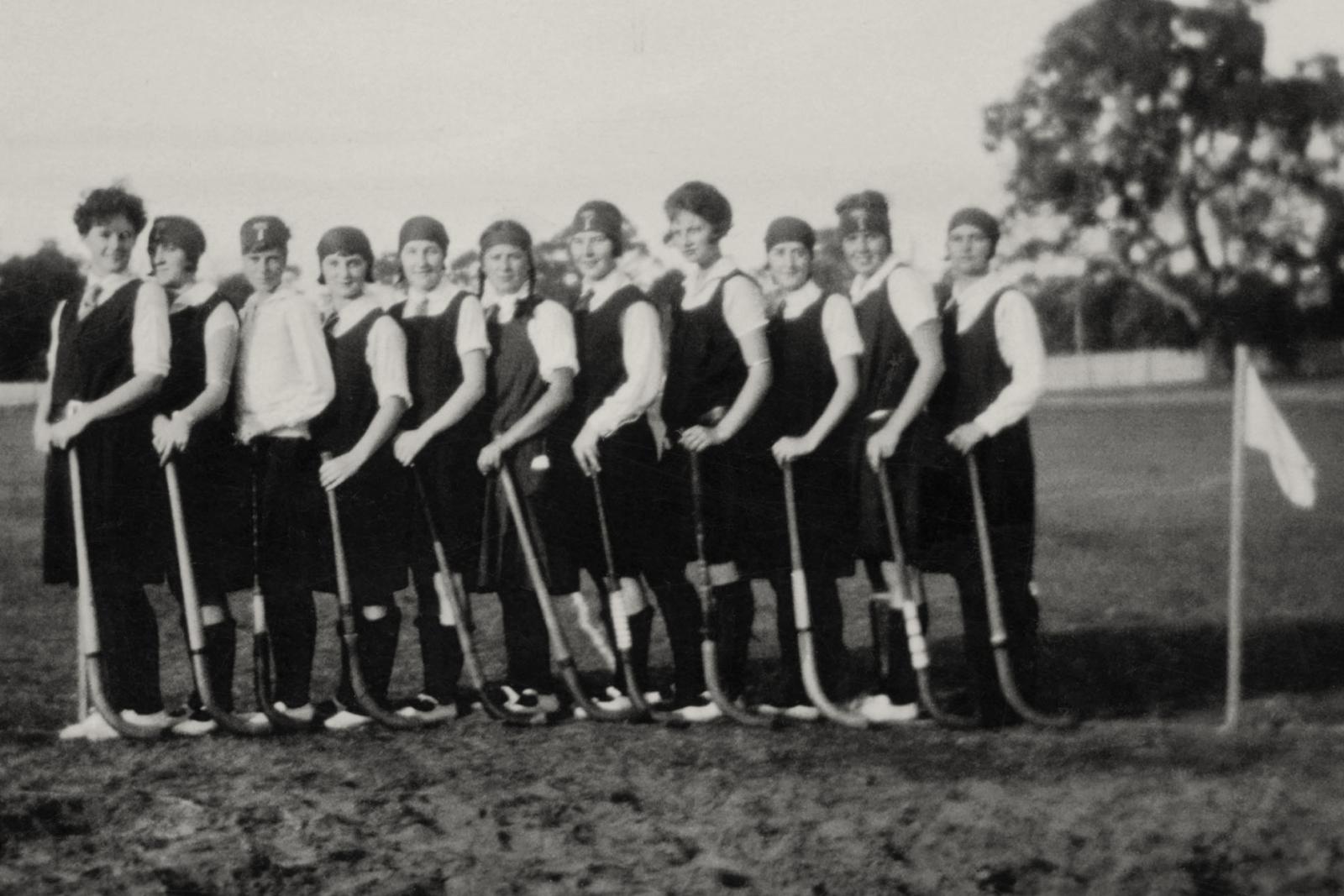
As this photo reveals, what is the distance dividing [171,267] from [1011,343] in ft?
11.0

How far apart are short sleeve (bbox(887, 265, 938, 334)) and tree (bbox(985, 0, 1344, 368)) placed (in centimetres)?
716

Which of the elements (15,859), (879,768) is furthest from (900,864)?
(15,859)

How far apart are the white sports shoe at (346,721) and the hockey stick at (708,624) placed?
1.41 meters

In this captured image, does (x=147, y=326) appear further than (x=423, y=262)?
No

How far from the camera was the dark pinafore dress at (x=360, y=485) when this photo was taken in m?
6.61

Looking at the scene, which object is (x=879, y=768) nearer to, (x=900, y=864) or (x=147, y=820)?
(x=900, y=864)

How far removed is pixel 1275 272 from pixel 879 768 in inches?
897

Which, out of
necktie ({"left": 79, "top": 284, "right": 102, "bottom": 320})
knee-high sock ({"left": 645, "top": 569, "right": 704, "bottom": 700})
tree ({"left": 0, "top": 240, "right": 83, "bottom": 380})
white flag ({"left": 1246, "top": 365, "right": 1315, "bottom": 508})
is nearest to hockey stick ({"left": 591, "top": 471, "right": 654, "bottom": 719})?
knee-high sock ({"left": 645, "top": 569, "right": 704, "bottom": 700})

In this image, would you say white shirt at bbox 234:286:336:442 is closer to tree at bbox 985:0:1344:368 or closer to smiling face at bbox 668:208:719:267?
smiling face at bbox 668:208:719:267

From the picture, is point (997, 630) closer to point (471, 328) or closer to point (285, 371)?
point (471, 328)

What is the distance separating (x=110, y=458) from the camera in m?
6.32

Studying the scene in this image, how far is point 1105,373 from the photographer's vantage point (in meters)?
51.7

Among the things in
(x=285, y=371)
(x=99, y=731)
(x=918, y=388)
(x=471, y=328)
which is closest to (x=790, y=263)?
(x=918, y=388)

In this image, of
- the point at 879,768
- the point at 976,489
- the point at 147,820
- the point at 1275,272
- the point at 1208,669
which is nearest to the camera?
the point at 147,820
